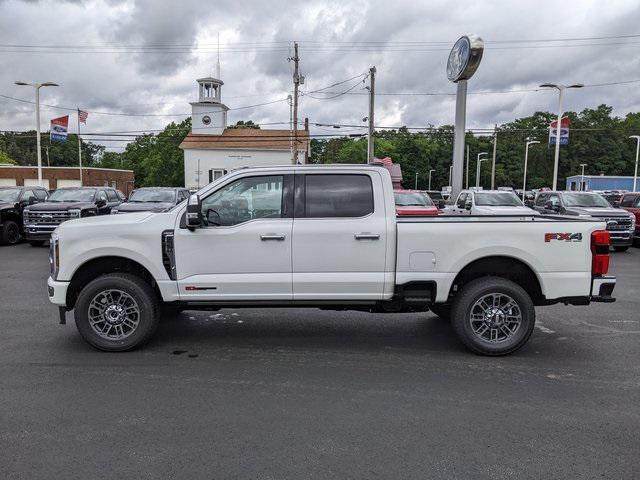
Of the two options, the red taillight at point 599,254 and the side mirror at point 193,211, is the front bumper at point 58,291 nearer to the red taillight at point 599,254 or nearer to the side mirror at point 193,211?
the side mirror at point 193,211

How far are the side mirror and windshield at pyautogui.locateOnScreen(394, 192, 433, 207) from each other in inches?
507

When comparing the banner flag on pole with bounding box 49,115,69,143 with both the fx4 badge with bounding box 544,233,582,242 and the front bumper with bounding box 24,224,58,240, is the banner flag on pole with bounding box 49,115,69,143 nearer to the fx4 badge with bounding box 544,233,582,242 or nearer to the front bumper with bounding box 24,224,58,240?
the front bumper with bounding box 24,224,58,240

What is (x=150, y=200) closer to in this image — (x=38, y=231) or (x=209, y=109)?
(x=38, y=231)

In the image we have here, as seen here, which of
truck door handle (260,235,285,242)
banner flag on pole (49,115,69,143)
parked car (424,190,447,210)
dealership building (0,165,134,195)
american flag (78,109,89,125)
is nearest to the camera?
truck door handle (260,235,285,242)

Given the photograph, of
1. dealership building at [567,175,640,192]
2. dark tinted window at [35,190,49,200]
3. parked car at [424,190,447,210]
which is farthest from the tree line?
dark tinted window at [35,190,49,200]

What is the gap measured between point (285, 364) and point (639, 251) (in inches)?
598

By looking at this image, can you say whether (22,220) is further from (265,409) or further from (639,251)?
(639,251)

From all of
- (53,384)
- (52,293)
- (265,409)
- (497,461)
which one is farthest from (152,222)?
(497,461)

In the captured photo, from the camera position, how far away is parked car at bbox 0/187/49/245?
16578 mm

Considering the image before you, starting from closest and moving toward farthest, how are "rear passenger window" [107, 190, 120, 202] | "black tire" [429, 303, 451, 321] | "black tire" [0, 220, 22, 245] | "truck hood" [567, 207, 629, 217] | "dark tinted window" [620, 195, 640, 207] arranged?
1. "black tire" [429, 303, 451, 321]
2. "truck hood" [567, 207, 629, 217]
3. "black tire" [0, 220, 22, 245]
4. "dark tinted window" [620, 195, 640, 207]
5. "rear passenger window" [107, 190, 120, 202]

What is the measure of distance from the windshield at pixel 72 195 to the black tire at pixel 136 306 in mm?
13196

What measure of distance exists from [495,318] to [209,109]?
62635mm

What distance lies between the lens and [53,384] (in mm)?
4840

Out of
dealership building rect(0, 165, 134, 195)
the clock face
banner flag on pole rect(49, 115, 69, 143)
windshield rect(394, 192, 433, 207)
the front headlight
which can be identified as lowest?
the front headlight
